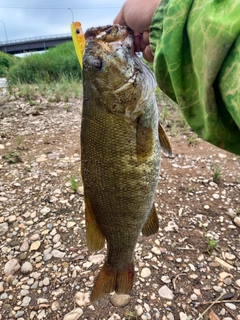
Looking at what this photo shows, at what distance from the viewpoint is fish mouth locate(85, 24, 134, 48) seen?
1376mm

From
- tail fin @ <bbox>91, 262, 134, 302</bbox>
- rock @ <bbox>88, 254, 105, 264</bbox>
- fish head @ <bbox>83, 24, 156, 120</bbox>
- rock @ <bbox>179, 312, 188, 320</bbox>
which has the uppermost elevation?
fish head @ <bbox>83, 24, 156, 120</bbox>

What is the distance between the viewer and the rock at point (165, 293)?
2414 mm

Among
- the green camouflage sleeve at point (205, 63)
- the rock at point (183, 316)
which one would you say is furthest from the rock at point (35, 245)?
the green camouflage sleeve at point (205, 63)

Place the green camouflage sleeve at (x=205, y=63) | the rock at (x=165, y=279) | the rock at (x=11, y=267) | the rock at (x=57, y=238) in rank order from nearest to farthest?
the green camouflage sleeve at (x=205, y=63), the rock at (x=165, y=279), the rock at (x=11, y=267), the rock at (x=57, y=238)

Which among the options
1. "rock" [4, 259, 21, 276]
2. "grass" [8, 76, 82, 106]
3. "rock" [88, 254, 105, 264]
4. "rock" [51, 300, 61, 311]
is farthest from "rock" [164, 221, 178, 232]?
"grass" [8, 76, 82, 106]

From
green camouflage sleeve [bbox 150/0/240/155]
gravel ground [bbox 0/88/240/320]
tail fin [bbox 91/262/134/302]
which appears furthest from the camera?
gravel ground [bbox 0/88/240/320]

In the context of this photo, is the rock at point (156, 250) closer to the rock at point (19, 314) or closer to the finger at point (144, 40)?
the rock at point (19, 314)

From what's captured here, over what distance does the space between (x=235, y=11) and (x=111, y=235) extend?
3.98 feet

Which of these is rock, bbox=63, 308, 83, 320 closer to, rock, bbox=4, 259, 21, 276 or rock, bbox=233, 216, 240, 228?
rock, bbox=4, 259, 21, 276

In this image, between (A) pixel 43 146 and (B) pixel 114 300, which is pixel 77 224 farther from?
(A) pixel 43 146

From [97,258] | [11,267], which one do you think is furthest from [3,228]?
[97,258]

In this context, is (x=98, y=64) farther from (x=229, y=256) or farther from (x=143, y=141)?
(x=229, y=256)

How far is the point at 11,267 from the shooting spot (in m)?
2.71

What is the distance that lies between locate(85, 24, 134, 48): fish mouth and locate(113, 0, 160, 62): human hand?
0.34 metres
